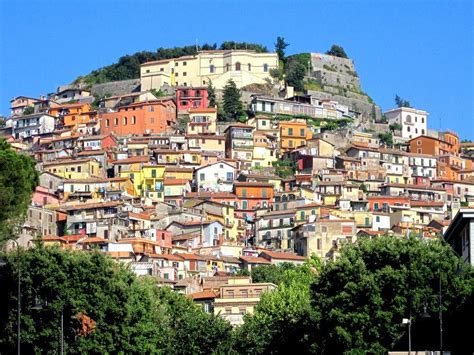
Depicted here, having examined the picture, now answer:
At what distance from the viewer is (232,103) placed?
18075cm

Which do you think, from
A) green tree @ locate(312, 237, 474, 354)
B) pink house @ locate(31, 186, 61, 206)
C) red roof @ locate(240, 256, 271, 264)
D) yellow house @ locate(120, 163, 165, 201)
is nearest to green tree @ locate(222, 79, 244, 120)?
yellow house @ locate(120, 163, 165, 201)

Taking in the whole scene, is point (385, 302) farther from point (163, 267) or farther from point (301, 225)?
point (301, 225)

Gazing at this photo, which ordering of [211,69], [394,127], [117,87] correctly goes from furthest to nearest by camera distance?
1. [117,87]
2. [394,127]
3. [211,69]

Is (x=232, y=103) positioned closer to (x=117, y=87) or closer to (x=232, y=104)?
(x=232, y=104)

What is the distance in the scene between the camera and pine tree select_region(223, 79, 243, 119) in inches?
7106

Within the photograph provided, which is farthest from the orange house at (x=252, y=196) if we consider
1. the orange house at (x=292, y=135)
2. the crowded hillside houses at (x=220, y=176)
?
the orange house at (x=292, y=135)

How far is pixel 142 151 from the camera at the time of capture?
159 meters

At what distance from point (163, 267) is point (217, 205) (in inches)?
859

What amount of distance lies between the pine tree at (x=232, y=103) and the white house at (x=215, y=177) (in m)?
26.9

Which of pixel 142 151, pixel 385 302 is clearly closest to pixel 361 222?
pixel 142 151

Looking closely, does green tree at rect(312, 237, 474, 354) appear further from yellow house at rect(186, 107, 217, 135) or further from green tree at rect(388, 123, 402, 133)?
green tree at rect(388, 123, 402, 133)

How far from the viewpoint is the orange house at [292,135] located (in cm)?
17062

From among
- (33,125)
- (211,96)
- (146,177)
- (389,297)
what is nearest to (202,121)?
(211,96)

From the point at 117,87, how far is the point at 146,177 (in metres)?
46.7
